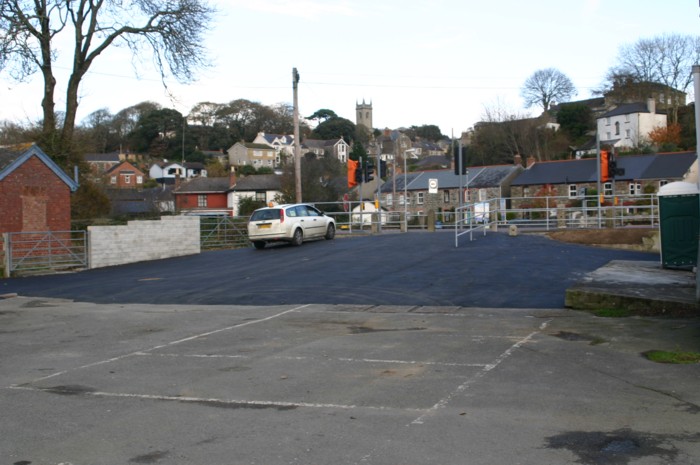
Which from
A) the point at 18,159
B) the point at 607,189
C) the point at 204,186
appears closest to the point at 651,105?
the point at 607,189

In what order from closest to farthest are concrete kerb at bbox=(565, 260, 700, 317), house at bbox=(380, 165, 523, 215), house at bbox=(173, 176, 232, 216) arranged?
1. concrete kerb at bbox=(565, 260, 700, 317)
2. house at bbox=(380, 165, 523, 215)
3. house at bbox=(173, 176, 232, 216)

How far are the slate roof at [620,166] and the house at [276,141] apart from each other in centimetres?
6078

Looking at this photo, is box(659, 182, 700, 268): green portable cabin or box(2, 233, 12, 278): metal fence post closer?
box(659, 182, 700, 268): green portable cabin

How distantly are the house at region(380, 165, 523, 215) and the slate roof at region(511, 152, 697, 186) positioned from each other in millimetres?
2781

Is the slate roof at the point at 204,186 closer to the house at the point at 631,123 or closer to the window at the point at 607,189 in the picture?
the window at the point at 607,189

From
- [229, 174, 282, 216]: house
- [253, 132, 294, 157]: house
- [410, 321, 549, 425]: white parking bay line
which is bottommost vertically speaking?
[410, 321, 549, 425]: white parking bay line

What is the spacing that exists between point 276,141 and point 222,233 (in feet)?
326

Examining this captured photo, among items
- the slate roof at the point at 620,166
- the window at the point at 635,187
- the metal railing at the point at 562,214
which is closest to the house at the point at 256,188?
the metal railing at the point at 562,214

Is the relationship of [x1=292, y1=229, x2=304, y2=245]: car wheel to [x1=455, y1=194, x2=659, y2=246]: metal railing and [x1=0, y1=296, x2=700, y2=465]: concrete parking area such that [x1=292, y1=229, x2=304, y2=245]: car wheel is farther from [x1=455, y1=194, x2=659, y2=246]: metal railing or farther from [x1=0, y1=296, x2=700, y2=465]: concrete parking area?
[x1=0, y1=296, x2=700, y2=465]: concrete parking area

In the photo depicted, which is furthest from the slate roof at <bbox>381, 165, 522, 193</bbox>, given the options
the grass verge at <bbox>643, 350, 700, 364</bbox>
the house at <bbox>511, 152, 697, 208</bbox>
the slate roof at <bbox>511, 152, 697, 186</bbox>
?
the grass verge at <bbox>643, 350, 700, 364</bbox>

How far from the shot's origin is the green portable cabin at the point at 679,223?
1545 cm

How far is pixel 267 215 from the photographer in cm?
2689

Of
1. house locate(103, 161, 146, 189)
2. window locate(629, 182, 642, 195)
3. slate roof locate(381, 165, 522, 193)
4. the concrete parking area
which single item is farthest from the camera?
house locate(103, 161, 146, 189)

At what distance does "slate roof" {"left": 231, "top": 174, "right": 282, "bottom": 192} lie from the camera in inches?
3406
